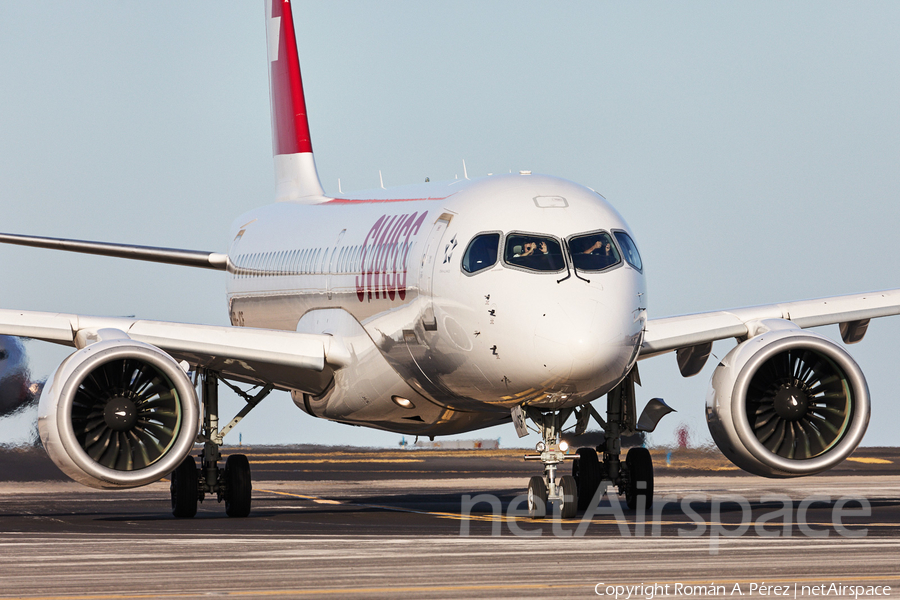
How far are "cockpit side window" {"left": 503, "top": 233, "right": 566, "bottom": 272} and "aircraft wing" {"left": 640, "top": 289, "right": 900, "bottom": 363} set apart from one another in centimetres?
288

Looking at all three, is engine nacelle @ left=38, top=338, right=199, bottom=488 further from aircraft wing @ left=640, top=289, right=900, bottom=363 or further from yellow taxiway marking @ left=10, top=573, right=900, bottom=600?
yellow taxiway marking @ left=10, top=573, right=900, bottom=600

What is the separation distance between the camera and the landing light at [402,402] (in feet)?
67.3

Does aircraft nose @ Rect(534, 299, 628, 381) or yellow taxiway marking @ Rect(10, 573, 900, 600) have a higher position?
aircraft nose @ Rect(534, 299, 628, 381)

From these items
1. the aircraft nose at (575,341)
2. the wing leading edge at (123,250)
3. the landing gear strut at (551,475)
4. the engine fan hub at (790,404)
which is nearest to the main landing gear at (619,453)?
the landing gear strut at (551,475)

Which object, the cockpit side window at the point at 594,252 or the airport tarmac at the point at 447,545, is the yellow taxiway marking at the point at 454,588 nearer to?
the airport tarmac at the point at 447,545

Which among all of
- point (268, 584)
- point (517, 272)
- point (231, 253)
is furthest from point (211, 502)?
point (268, 584)

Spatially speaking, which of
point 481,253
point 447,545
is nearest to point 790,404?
point 481,253

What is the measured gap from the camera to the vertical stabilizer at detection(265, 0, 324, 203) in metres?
31.6

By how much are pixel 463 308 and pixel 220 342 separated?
3948mm

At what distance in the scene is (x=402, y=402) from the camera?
67.7ft

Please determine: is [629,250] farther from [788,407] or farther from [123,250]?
[123,250]

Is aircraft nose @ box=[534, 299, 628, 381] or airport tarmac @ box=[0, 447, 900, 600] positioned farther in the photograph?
aircraft nose @ box=[534, 299, 628, 381]

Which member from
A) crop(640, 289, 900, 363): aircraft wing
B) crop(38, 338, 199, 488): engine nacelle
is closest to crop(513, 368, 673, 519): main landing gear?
crop(640, 289, 900, 363): aircraft wing

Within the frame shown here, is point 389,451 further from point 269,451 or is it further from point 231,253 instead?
point 231,253
